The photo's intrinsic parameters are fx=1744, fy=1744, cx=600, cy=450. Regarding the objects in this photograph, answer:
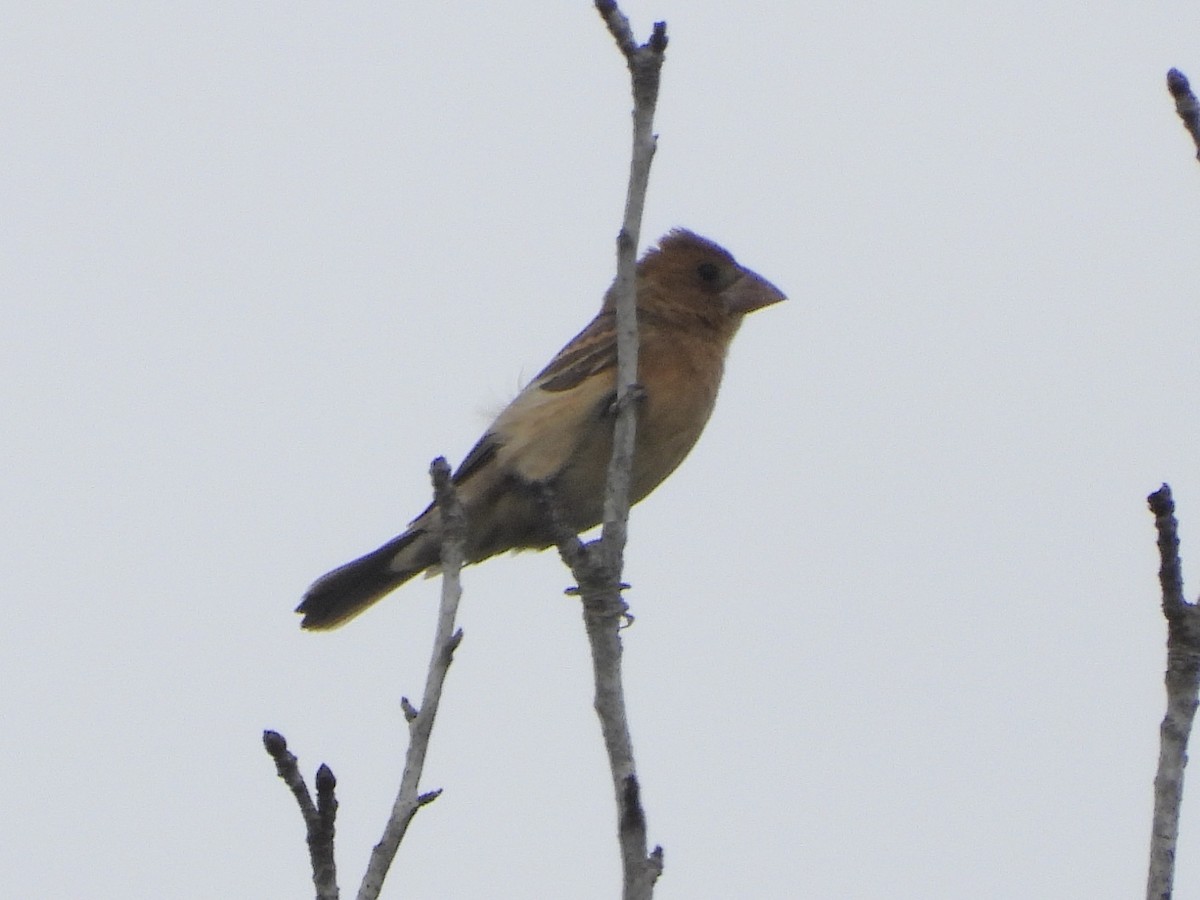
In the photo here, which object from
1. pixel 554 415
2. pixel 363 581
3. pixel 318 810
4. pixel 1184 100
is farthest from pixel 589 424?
pixel 1184 100

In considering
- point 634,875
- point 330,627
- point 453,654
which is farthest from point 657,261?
point 634,875

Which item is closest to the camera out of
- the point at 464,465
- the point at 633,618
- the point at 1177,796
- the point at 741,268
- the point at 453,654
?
the point at 1177,796

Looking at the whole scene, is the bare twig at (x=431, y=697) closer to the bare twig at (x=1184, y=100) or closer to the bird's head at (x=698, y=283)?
the bare twig at (x=1184, y=100)

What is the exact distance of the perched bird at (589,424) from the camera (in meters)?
6.67

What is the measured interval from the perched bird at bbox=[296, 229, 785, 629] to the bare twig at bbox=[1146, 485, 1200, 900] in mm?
3415

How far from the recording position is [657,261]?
306 inches

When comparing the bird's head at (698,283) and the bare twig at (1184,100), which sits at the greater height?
the bird's head at (698,283)

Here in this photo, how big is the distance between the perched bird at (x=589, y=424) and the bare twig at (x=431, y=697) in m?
2.28

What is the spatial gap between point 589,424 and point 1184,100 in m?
3.76

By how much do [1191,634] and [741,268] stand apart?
4.96 meters

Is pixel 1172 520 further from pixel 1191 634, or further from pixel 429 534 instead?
pixel 429 534

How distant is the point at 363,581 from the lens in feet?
25.5

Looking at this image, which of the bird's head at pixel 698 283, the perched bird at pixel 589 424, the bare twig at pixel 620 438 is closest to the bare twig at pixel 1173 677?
the bare twig at pixel 620 438

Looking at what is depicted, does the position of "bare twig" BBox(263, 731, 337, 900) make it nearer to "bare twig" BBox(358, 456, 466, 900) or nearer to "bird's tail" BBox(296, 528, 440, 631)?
"bare twig" BBox(358, 456, 466, 900)
